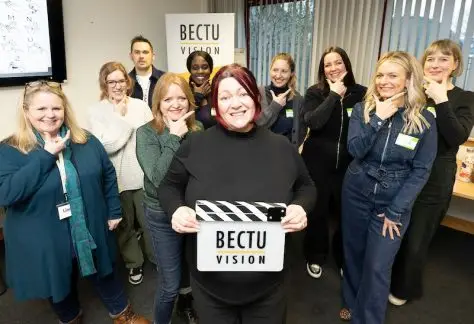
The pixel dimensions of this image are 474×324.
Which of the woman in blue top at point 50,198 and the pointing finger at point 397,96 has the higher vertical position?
the pointing finger at point 397,96

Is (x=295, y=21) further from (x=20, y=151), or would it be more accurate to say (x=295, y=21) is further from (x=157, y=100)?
(x=20, y=151)

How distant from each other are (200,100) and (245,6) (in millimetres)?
3299

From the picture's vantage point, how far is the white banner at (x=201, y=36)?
4770mm

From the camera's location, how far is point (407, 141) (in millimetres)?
1986

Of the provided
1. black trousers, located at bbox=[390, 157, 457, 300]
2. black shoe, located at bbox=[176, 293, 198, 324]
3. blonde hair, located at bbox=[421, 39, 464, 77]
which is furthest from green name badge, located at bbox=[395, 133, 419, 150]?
black shoe, located at bbox=[176, 293, 198, 324]

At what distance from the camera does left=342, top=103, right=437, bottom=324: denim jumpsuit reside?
202cm

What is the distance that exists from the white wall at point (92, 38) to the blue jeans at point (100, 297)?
8.35 ft

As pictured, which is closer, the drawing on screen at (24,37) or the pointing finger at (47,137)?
the pointing finger at (47,137)

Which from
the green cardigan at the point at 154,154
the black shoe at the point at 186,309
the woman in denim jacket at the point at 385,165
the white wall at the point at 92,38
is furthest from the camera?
the white wall at the point at 92,38

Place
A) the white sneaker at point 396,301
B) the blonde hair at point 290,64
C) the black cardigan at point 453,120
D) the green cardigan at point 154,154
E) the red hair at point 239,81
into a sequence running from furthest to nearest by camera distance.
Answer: the blonde hair at point 290,64 → the white sneaker at point 396,301 → the black cardigan at point 453,120 → the green cardigan at point 154,154 → the red hair at point 239,81

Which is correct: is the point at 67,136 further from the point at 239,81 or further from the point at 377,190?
the point at 377,190

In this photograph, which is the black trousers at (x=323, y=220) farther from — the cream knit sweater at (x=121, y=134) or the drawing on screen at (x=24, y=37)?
the drawing on screen at (x=24, y=37)

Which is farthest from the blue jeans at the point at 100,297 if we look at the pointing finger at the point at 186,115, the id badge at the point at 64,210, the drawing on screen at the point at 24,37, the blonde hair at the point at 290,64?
the drawing on screen at the point at 24,37

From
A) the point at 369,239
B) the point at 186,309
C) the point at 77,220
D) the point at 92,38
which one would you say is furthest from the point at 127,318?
the point at 92,38
